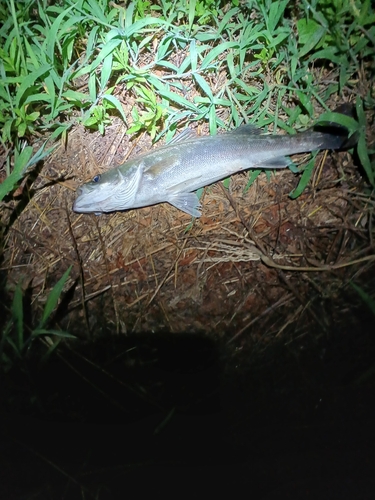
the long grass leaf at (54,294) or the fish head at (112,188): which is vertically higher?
the fish head at (112,188)

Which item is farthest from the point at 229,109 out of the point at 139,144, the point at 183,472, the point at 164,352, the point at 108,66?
the point at 183,472

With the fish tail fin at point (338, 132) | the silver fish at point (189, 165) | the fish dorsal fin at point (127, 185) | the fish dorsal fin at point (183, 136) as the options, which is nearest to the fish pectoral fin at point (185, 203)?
the silver fish at point (189, 165)

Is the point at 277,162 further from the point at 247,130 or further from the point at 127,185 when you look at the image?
the point at 127,185

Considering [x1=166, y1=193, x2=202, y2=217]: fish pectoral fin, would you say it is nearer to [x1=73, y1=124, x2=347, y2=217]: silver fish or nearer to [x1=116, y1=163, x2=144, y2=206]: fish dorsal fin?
[x1=73, y1=124, x2=347, y2=217]: silver fish

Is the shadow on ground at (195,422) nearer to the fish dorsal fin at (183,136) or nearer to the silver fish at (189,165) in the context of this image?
the silver fish at (189,165)

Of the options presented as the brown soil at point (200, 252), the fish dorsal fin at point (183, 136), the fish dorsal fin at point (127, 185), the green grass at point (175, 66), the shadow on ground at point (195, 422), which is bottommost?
the shadow on ground at point (195, 422)

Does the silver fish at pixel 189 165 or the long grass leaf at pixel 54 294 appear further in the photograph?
the silver fish at pixel 189 165

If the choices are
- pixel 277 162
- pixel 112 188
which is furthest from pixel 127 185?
pixel 277 162

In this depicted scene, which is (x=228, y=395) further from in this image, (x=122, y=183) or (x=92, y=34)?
(x=92, y=34)
